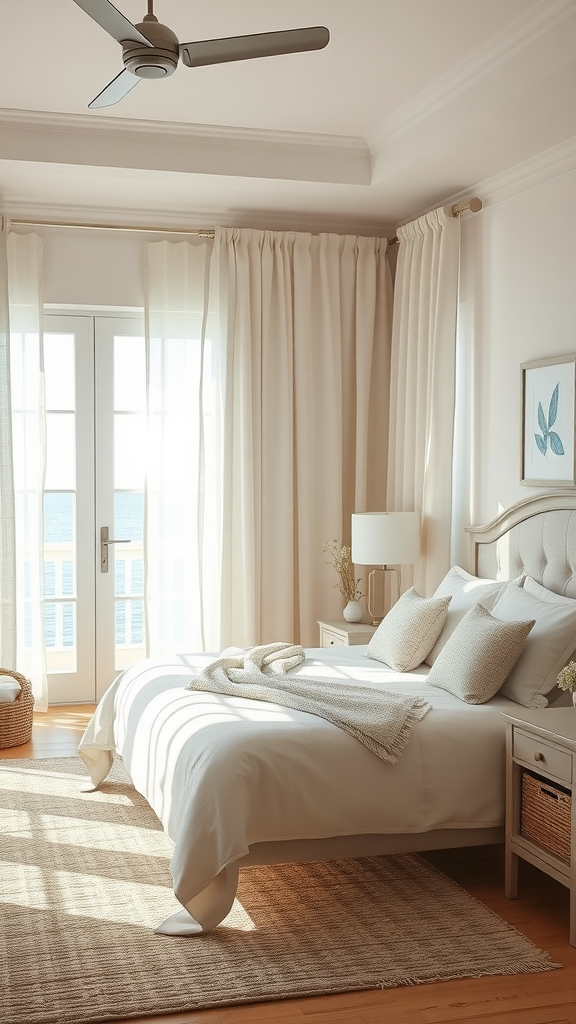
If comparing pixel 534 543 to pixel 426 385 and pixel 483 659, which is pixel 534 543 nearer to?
pixel 483 659

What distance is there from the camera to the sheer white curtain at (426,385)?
5.25 meters

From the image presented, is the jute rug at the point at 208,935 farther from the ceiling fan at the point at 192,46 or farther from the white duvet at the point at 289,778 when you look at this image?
the ceiling fan at the point at 192,46

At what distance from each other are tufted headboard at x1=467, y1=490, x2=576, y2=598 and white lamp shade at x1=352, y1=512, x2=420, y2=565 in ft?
1.06

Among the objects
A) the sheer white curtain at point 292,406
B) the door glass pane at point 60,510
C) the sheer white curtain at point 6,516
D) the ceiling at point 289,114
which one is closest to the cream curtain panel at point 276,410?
the sheer white curtain at point 292,406

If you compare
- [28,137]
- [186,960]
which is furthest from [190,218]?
[186,960]

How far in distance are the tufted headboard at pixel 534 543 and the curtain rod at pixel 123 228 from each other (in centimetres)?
236

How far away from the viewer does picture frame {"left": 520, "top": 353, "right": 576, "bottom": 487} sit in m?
4.30

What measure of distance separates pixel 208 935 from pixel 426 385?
10.8ft

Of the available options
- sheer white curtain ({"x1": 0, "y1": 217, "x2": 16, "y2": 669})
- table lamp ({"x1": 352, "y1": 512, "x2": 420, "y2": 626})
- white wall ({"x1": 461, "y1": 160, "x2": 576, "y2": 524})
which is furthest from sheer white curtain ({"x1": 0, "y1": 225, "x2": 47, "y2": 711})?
white wall ({"x1": 461, "y1": 160, "x2": 576, "y2": 524})

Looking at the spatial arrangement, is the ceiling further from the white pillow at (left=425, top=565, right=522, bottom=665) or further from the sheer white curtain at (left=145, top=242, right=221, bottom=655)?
the white pillow at (left=425, top=565, right=522, bottom=665)

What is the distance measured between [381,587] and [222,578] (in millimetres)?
992

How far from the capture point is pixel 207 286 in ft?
19.3

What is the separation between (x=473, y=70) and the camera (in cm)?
409

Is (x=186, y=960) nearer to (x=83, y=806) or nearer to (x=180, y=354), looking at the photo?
(x=83, y=806)
